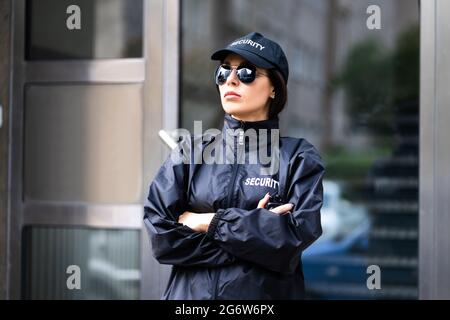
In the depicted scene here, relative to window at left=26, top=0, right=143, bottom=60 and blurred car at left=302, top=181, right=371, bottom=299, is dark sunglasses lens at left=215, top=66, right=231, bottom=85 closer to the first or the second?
window at left=26, top=0, right=143, bottom=60

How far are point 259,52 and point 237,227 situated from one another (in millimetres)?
644

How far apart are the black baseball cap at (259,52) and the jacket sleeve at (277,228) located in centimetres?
37

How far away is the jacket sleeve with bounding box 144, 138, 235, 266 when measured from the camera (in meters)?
2.71

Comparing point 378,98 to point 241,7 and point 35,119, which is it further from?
point 35,119

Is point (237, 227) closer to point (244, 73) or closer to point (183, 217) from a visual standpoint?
point (183, 217)

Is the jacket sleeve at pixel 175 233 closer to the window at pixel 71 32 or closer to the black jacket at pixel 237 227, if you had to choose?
the black jacket at pixel 237 227

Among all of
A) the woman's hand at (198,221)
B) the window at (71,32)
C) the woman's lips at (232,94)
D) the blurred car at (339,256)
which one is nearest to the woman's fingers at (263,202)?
the woman's hand at (198,221)

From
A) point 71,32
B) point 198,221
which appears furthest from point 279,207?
point 71,32

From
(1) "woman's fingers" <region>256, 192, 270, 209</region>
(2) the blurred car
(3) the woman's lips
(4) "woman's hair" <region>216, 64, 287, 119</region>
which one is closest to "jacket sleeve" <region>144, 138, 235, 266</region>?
(1) "woman's fingers" <region>256, 192, 270, 209</region>

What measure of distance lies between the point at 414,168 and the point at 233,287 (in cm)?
400

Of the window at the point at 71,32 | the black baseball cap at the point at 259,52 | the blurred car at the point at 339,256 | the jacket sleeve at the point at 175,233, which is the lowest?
the blurred car at the point at 339,256

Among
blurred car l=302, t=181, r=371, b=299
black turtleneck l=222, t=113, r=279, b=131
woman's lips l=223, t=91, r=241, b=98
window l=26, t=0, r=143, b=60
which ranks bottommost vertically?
blurred car l=302, t=181, r=371, b=299

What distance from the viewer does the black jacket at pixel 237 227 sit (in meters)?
2.62
